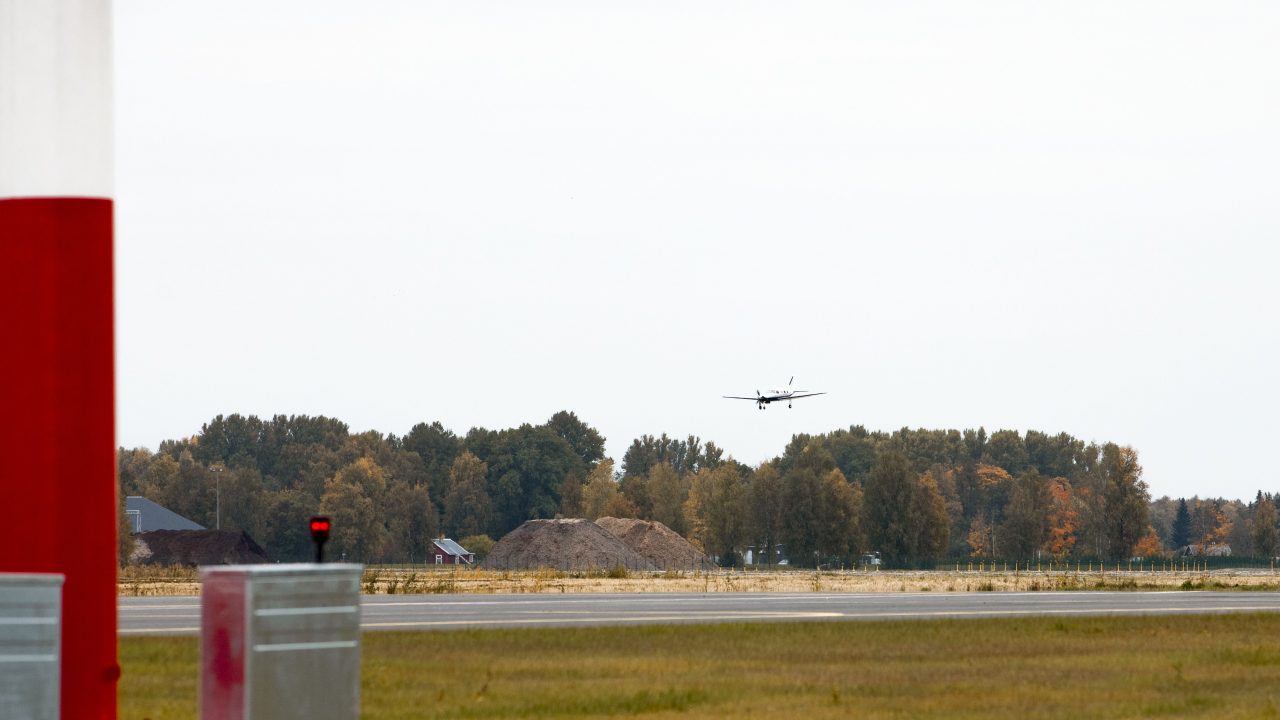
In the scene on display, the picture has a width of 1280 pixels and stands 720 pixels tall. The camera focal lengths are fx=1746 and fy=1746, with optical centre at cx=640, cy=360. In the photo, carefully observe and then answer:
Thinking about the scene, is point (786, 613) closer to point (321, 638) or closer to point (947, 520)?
point (321, 638)

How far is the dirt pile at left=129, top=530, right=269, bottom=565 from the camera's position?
12562 cm

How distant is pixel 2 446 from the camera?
575 inches

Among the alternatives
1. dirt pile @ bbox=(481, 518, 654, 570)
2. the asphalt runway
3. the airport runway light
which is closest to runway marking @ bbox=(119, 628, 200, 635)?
the asphalt runway

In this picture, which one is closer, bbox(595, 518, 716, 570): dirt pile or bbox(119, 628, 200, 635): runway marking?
bbox(119, 628, 200, 635): runway marking

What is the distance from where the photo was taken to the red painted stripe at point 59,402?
1448 cm

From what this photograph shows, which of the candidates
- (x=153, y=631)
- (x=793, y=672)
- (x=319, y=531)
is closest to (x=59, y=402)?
(x=319, y=531)

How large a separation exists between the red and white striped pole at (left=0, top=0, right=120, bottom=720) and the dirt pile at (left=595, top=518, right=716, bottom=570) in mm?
121467

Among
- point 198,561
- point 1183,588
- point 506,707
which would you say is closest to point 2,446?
point 506,707

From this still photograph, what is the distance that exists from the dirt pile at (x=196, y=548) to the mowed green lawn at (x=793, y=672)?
9566 centimetres

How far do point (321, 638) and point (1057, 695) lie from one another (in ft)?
41.6

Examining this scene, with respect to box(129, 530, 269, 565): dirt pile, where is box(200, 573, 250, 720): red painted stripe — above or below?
above

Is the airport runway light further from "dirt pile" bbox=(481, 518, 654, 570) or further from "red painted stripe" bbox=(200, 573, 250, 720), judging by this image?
"dirt pile" bbox=(481, 518, 654, 570)

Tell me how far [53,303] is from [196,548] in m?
118

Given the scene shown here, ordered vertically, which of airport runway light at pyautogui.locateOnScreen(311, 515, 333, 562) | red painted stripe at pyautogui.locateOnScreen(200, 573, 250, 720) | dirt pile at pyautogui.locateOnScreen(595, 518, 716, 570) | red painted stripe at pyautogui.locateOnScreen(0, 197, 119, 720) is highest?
red painted stripe at pyautogui.locateOnScreen(0, 197, 119, 720)
